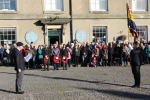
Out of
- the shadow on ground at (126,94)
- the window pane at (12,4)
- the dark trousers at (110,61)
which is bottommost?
the shadow on ground at (126,94)

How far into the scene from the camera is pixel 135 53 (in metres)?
8.61

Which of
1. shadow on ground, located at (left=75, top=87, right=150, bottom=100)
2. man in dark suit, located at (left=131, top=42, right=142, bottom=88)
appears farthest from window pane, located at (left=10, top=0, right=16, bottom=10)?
shadow on ground, located at (left=75, top=87, right=150, bottom=100)

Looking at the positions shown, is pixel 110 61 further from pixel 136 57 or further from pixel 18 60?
pixel 18 60

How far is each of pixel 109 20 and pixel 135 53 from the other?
10.3m

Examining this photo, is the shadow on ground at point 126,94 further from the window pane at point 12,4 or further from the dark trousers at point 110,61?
the window pane at point 12,4

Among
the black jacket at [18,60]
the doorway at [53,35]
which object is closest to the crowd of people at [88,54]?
the doorway at [53,35]

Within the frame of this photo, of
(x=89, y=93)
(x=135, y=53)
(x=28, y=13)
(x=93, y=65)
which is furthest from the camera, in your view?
(x=28, y=13)

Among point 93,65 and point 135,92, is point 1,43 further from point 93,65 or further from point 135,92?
point 135,92

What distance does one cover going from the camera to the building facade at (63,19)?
57.6 ft

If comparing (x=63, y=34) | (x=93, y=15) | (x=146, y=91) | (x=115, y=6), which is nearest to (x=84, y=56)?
(x=63, y=34)

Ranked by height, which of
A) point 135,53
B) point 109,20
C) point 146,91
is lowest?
point 146,91

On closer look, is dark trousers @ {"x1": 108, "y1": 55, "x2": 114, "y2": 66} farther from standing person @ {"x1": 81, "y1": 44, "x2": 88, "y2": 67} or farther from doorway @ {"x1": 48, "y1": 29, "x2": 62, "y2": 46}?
doorway @ {"x1": 48, "y1": 29, "x2": 62, "y2": 46}

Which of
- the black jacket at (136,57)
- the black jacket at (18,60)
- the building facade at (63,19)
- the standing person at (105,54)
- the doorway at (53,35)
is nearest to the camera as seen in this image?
the black jacket at (18,60)

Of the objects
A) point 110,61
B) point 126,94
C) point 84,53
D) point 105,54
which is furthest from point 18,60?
point 110,61
